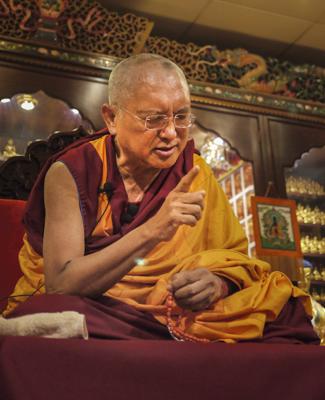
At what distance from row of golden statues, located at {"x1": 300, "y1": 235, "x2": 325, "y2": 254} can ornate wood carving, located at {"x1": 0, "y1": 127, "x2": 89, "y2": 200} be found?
1996mm

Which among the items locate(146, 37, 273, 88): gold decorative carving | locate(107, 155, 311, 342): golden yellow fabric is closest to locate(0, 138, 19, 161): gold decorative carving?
locate(146, 37, 273, 88): gold decorative carving

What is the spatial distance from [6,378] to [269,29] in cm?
341

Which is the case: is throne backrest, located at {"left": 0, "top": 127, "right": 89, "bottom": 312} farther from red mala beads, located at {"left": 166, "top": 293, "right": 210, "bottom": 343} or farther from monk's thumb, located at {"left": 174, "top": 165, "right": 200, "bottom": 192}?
monk's thumb, located at {"left": 174, "top": 165, "right": 200, "bottom": 192}

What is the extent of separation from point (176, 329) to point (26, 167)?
135 cm

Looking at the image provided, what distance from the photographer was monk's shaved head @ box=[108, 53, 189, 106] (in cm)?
131

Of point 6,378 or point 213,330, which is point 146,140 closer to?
point 213,330

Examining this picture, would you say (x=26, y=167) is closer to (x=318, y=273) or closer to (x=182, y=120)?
(x=182, y=120)

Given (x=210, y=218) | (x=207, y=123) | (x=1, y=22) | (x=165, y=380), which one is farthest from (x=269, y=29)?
(x=165, y=380)

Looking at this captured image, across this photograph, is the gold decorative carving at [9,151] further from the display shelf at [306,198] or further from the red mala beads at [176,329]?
the red mala beads at [176,329]

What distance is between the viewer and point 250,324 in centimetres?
113

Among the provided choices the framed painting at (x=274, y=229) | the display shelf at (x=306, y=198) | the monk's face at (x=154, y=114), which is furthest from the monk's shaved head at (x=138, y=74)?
the display shelf at (x=306, y=198)

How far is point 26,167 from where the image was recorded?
2.28m

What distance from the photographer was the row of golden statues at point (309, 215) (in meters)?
3.90

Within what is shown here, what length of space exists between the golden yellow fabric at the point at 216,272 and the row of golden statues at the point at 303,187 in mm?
2358
